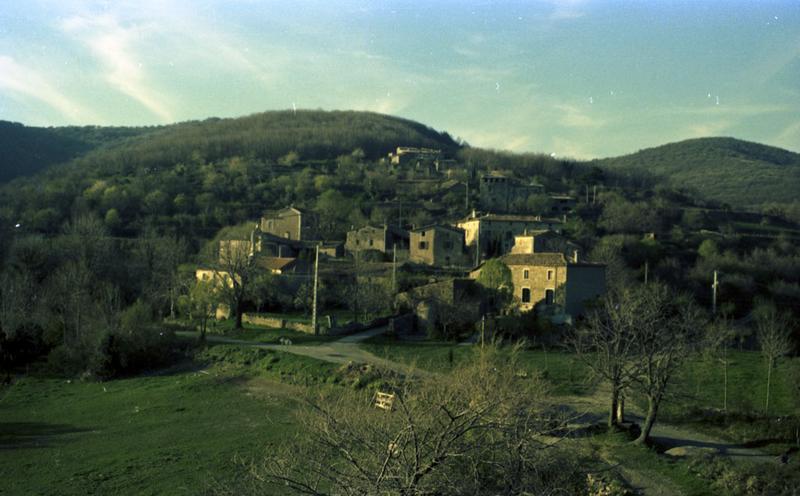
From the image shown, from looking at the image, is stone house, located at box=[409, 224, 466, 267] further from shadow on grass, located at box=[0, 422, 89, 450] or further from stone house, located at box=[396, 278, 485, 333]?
shadow on grass, located at box=[0, 422, 89, 450]

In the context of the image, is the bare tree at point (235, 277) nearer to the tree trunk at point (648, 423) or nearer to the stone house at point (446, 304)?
the stone house at point (446, 304)

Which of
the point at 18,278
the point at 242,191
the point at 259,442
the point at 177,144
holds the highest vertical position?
the point at 177,144

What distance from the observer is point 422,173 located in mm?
109062

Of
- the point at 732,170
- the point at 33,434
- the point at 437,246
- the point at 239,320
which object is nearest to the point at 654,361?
the point at 33,434

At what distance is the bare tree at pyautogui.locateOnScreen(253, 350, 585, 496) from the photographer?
813cm

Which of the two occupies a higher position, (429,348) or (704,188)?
(704,188)

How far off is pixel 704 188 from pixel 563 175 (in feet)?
132

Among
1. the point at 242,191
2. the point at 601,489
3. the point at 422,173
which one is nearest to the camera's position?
the point at 601,489

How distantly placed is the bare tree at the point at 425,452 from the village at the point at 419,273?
2064 cm

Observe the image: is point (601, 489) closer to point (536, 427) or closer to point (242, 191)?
point (536, 427)

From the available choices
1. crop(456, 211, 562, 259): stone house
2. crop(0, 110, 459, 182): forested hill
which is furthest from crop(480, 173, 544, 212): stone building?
crop(0, 110, 459, 182): forested hill

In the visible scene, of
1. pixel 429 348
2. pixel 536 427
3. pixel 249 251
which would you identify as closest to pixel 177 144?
pixel 249 251

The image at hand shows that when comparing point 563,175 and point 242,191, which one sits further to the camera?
point 563,175

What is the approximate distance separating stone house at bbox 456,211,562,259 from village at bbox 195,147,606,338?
0.09 m
